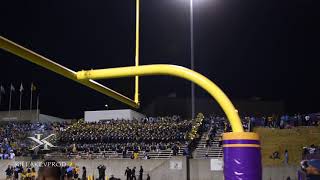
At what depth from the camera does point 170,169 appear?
63.0ft

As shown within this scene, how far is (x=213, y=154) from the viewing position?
813 inches

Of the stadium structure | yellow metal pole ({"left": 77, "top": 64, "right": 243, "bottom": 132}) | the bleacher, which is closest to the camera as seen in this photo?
yellow metal pole ({"left": 77, "top": 64, "right": 243, "bottom": 132})

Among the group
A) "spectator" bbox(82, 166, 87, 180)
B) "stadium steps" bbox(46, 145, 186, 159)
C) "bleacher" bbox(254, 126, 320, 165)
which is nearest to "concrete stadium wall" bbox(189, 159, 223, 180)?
"stadium steps" bbox(46, 145, 186, 159)

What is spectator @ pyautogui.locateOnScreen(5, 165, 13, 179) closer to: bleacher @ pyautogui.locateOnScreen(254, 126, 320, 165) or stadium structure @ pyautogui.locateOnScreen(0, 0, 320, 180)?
stadium structure @ pyautogui.locateOnScreen(0, 0, 320, 180)

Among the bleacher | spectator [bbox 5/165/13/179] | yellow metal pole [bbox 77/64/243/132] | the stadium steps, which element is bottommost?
spectator [bbox 5/165/13/179]

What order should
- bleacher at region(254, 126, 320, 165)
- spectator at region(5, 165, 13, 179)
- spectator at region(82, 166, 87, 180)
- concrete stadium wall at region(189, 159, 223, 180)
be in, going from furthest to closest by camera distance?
spectator at region(5, 165, 13, 179), spectator at region(82, 166, 87, 180), bleacher at region(254, 126, 320, 165), concrete stadium wall at region(189, 159, 223, 180)

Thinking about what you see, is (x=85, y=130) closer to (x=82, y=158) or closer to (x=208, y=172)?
(x=82, y=158)

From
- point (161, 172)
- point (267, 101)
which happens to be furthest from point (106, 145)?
point (267, 101)

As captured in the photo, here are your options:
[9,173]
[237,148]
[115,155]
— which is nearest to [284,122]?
[115,155]

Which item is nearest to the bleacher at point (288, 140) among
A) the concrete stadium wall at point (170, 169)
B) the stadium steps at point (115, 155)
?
the concrete stadium wall at point (170, 169)

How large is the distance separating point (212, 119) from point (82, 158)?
7.75m

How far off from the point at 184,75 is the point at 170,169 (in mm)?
15074

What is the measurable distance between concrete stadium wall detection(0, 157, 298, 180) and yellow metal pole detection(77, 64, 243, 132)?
47.1ft

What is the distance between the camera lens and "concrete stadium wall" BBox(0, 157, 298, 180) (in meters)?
18.0
